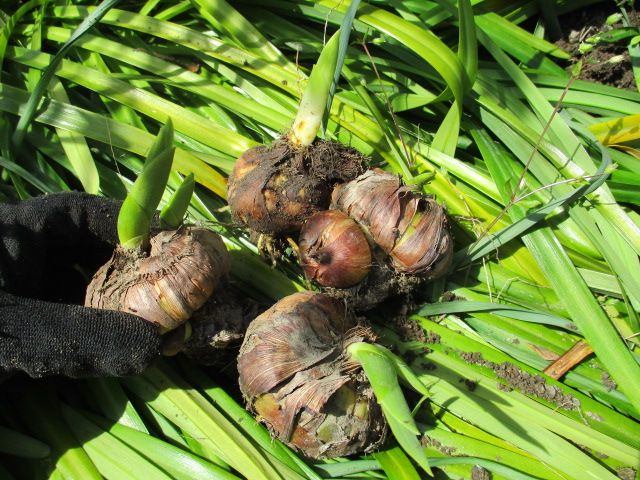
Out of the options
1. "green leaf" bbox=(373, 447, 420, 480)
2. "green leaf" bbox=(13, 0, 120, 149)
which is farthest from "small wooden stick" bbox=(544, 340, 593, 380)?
"green leaf" bbox=(13, 0, 120, 149)

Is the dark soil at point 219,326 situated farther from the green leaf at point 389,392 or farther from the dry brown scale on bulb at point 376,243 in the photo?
the green leaf at point 389,392

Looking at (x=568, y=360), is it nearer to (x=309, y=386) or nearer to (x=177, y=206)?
(x=309, y=386)

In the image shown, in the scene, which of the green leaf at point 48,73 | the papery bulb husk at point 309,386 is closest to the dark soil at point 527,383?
the papery bulb husk at point 309,386

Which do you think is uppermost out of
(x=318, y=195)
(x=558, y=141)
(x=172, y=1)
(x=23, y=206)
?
(x=172, y=1)

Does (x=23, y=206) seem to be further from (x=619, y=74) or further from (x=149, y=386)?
(x=619, y=74)

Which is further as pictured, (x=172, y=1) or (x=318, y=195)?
(x=172, y=1)

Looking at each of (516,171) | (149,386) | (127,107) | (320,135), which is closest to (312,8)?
(320,135)

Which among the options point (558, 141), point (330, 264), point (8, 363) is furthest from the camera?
point (558, 141)
